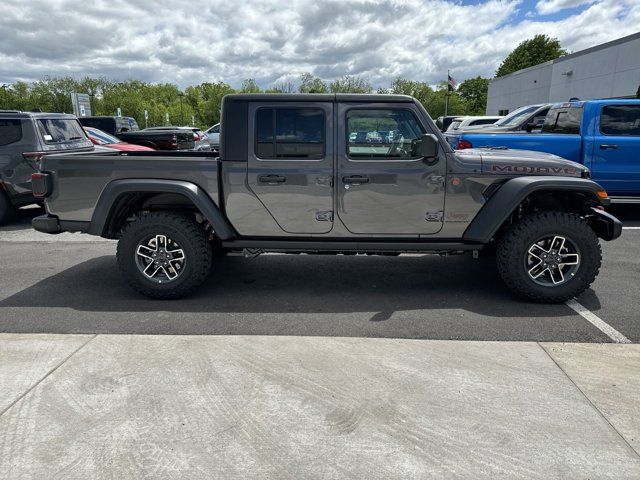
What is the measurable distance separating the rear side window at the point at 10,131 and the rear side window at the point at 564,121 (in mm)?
9073

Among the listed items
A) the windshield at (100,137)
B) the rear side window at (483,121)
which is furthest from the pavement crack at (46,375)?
the rear side window at (483,121)

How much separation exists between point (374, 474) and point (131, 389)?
5.32ft

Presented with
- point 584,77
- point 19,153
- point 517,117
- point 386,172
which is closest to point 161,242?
point 386,172

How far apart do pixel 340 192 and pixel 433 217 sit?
895 mm

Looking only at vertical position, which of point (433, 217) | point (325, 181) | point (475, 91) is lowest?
point (433, 217)

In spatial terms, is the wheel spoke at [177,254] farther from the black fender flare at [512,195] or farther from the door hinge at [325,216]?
the black fender flare at [512,195]

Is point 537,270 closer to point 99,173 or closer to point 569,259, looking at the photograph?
point 569,259

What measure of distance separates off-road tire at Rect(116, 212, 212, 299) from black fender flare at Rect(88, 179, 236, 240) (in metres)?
0.25

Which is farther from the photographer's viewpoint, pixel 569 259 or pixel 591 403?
pixel 569 259

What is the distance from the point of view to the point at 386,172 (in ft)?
13.7

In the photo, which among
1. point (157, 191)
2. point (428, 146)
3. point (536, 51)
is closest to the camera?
point (428, 146)

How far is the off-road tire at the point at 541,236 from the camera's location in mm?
4164

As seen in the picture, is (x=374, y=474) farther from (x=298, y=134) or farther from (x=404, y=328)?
(x=298, y=134)

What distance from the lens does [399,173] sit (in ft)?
13.6
